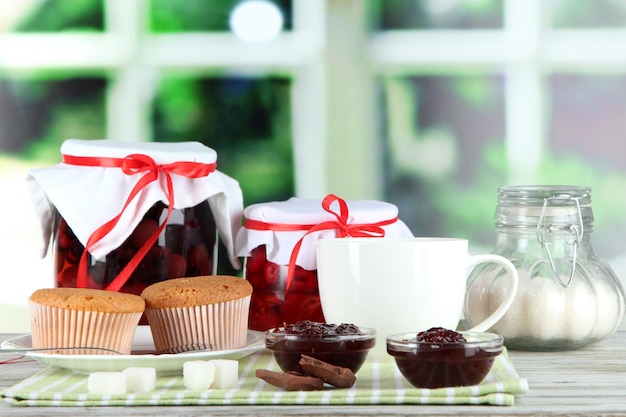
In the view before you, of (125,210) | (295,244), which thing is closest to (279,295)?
(295,244)

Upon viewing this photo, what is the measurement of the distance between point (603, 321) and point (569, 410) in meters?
0.33

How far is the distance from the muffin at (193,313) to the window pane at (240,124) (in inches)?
19.5

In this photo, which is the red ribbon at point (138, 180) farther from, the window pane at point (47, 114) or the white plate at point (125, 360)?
the window pane at point (47, 114)

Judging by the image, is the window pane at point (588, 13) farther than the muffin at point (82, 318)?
Yes

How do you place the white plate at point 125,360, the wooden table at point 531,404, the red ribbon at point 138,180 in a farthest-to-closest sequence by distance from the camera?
the red ribbon at point 138,180 < the white plate at point 125,360 < the wooden table at point 531,404

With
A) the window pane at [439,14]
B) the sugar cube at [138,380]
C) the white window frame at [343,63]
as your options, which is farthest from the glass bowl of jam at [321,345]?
the window pane at [439,14]

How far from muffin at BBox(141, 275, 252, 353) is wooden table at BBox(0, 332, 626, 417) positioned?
0.44 feet

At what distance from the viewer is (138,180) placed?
97cm

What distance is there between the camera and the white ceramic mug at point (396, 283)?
0.84 meters

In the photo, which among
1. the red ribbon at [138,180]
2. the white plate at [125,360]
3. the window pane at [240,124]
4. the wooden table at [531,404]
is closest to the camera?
the wooden table at [531,404]

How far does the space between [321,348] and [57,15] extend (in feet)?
2.98

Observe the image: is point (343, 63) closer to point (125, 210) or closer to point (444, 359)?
point (125, 210)

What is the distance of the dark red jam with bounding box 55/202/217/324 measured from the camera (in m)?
0.98

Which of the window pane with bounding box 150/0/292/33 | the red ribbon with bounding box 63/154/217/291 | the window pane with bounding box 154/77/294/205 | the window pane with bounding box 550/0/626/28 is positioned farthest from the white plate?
the window pane with bounding box 550/0/626/28
